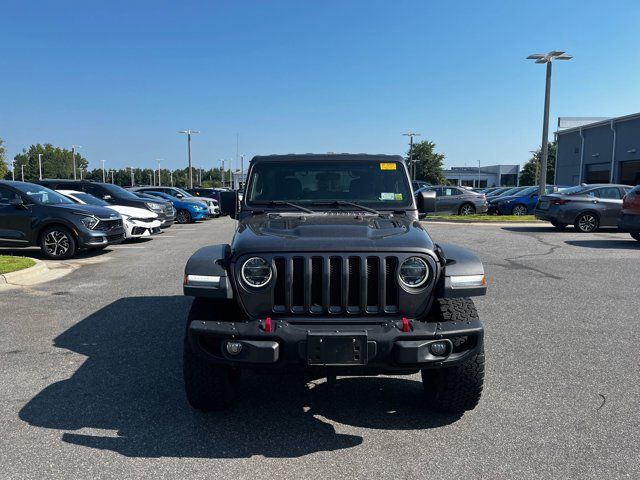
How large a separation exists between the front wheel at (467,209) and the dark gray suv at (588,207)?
23.4 feet

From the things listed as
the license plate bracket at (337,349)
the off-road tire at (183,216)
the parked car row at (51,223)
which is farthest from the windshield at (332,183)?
the off-road tire at (183,216)

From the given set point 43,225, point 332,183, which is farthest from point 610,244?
point 43,225

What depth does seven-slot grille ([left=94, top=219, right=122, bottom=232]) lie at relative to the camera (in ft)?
38.2

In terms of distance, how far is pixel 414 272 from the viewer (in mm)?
3455

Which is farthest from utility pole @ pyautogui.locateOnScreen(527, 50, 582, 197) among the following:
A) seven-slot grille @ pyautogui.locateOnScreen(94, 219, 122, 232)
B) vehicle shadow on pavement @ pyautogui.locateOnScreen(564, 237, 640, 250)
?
seven-slot grille @ pyautogui.locateOnScreen(94, 219, 122, 232)

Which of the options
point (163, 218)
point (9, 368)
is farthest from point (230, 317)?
point (163, 218)

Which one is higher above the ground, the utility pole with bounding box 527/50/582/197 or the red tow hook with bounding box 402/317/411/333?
the utility pole with bounding box 527/50/582/197

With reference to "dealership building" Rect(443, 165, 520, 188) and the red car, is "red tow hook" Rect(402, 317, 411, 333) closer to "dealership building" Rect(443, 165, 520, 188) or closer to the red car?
the red car

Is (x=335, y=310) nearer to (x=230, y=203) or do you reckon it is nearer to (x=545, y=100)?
(x=230, y=203)

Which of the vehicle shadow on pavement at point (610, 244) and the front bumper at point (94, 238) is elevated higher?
the front bumper at point (94, 238)

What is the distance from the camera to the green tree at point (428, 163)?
78312mm

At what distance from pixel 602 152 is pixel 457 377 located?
43.8 meters

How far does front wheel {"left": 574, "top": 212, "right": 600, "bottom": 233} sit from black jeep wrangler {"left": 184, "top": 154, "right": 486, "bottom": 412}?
1518 cm

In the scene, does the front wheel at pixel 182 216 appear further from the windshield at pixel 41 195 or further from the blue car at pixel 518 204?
the blue car at pixel 518 204
